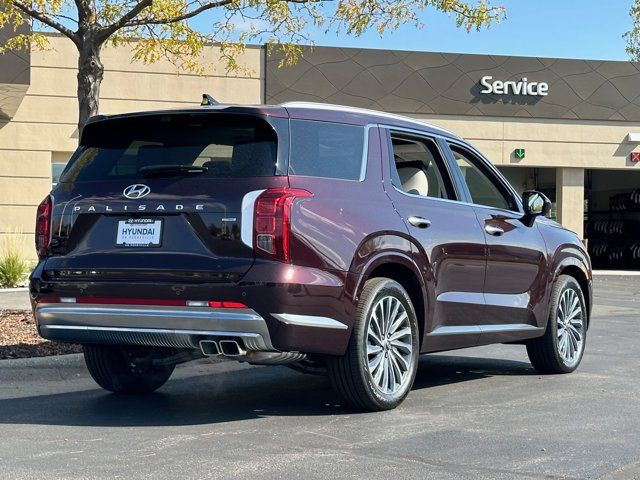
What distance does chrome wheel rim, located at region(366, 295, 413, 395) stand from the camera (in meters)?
6.37

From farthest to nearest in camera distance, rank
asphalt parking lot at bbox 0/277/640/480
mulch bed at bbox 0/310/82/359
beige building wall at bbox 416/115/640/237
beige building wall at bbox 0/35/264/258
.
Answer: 1. beige building wall at bbox 416/115/640/237
2. beige building wall at bbox 0/35/264/258
3. mulch bed at bbox 0/310/82/359
4. asphalt parking lot at bbox 0/277/640/480

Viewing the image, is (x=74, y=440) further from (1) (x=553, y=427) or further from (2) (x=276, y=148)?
(1) (x=553, y=427)

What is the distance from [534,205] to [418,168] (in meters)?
1.45

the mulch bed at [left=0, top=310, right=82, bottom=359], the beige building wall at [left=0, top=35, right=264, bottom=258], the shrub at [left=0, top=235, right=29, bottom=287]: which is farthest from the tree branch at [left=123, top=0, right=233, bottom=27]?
the beige building wall at [left=0, top=35, right=264, bottom=258]

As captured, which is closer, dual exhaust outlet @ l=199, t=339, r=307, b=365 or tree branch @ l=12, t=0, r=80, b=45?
dual exhaust outlet @ l=199, t=339, r=307, b=365

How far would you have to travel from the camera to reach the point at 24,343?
9516mm

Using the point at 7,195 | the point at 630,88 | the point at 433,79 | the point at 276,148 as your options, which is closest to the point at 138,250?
the point at 276,148

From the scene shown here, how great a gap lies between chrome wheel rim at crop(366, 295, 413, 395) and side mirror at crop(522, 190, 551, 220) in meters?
2.06

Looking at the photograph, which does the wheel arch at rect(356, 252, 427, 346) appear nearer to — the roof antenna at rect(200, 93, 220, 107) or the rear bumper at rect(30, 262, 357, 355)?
the rear bumper at rect(30, 262, 357, 355)

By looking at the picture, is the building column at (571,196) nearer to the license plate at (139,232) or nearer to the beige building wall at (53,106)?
the beige building wall at (53,106)

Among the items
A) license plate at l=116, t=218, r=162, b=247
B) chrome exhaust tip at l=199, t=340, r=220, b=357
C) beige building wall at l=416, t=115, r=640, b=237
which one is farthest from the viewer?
beige building wall at l=416, t=115, r=640, b=237

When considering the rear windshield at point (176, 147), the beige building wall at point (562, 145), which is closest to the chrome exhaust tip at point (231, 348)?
the rear windshield at point (176, 147)

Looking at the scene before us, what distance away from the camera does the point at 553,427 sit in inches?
240

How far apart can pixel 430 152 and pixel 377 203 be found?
1.18 meters
